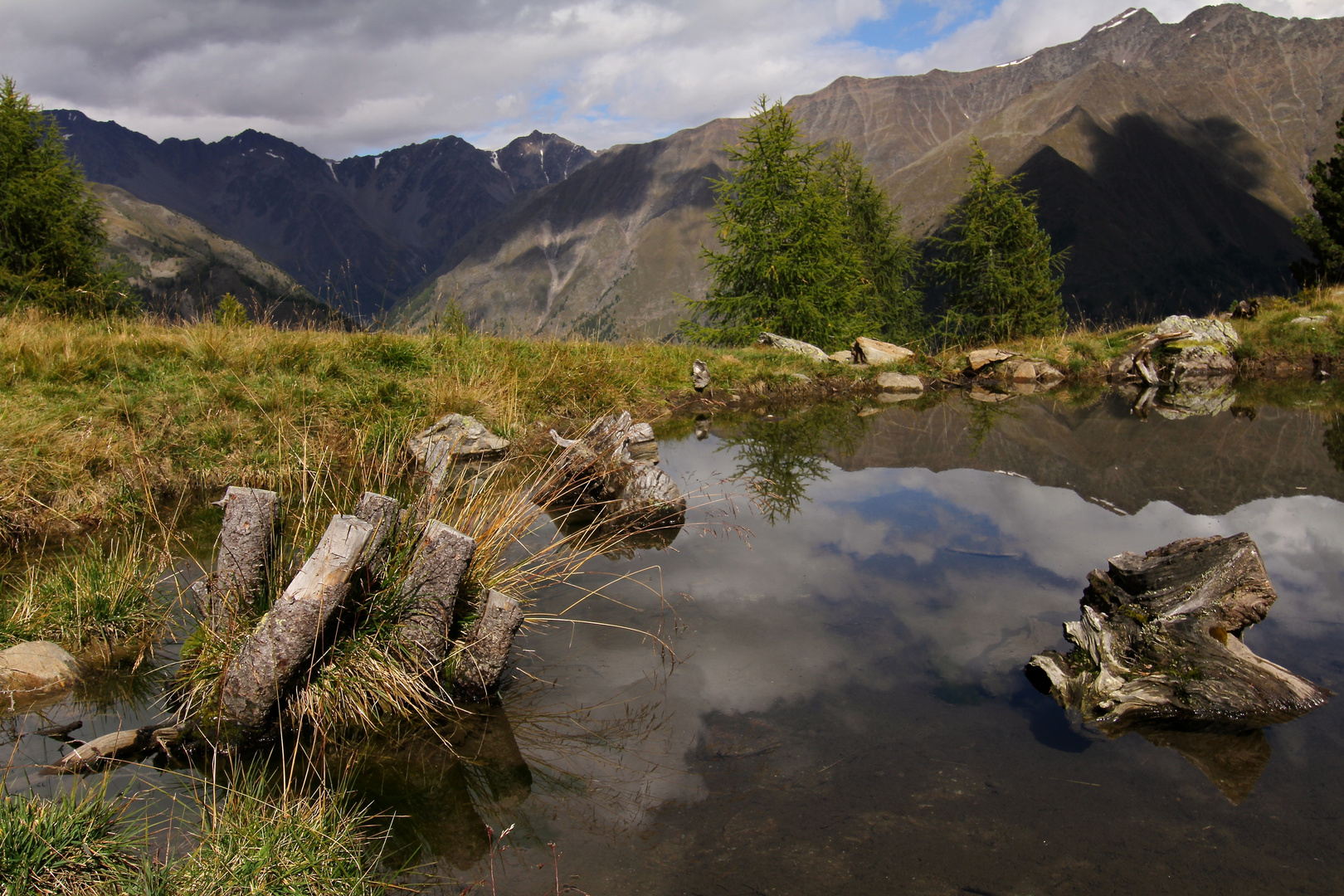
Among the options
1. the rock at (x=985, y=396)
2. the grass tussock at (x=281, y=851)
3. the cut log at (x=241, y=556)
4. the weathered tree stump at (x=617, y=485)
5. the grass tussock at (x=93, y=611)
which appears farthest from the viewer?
the rock at (x=985, y=396)

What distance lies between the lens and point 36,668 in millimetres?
4223

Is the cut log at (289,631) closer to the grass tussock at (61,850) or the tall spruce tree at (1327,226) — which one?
the grass tussock at (61,850)

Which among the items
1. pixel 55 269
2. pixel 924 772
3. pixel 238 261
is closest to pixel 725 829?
pixel 924 772

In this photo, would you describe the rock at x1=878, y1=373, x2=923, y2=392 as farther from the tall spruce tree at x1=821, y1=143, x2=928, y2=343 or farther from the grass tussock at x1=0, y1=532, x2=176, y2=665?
the tall spruce tree at x1=821, y1=143, x2=928, y2=343

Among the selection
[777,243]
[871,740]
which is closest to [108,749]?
[871,740]

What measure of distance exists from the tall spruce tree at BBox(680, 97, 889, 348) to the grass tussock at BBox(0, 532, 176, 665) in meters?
16.8

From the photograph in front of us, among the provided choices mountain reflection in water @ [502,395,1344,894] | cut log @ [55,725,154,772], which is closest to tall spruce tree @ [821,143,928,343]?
mountain reflection in water @ [502,395,1344,894]

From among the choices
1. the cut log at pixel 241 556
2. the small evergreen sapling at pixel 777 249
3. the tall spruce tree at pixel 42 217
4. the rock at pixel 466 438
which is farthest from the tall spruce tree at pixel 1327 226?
the tall spruce tree at pixel 42 217

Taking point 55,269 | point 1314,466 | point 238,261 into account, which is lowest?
point 1314,466

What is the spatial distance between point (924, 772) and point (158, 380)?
10185mm

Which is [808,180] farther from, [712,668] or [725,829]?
[725,829]

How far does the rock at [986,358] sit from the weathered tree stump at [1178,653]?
1459 centimetres

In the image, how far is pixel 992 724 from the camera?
3828mm

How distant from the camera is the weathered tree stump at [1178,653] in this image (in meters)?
3.84
